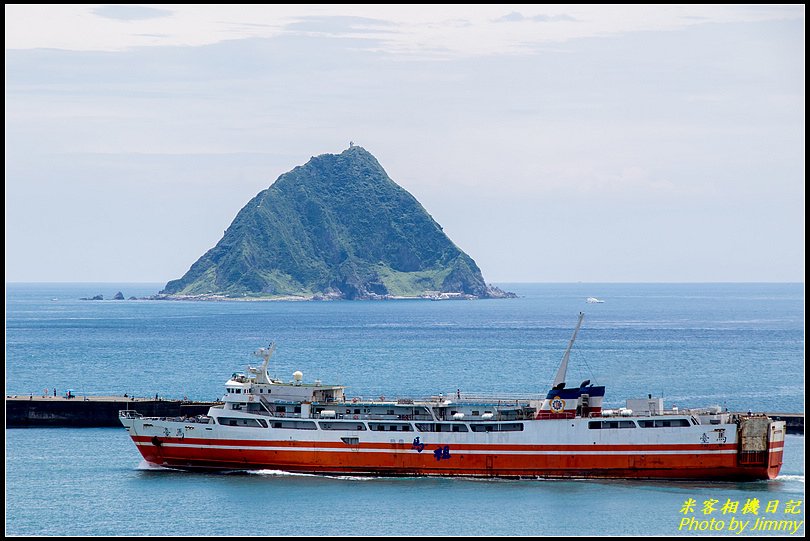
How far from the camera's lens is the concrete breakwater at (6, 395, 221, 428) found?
86438mm

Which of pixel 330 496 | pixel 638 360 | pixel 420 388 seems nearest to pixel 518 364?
pixel 638 360

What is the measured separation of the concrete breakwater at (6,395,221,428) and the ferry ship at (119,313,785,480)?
64.3 feet

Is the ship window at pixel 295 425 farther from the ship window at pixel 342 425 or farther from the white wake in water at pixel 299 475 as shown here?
the white wake in water at pixel 299 475

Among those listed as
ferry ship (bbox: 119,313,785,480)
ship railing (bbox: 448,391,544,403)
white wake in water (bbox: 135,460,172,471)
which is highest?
ship railing (bbox: 448,391,544,403)

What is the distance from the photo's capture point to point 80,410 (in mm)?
87375

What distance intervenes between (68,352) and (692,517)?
114m

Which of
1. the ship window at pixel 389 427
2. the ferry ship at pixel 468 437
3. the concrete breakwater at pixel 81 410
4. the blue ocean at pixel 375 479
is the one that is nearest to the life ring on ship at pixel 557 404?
the ferry ship at pixel 468 437

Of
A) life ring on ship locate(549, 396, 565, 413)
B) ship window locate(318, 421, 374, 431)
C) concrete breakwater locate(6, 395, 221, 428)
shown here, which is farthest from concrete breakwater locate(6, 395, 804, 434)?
life ring on ship locate(549, 396, 565, 413)

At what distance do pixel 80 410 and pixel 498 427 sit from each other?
37.7m

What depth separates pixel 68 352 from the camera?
15438 centimetres

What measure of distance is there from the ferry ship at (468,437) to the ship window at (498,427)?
56 millimetres

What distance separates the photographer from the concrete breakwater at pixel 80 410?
86.4m

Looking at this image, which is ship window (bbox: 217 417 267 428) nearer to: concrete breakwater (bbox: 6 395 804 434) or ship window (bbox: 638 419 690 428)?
concrete breakwater (bbox: 6 395 804 434)

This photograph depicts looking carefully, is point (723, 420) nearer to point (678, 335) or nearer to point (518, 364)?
point (518, 364)
